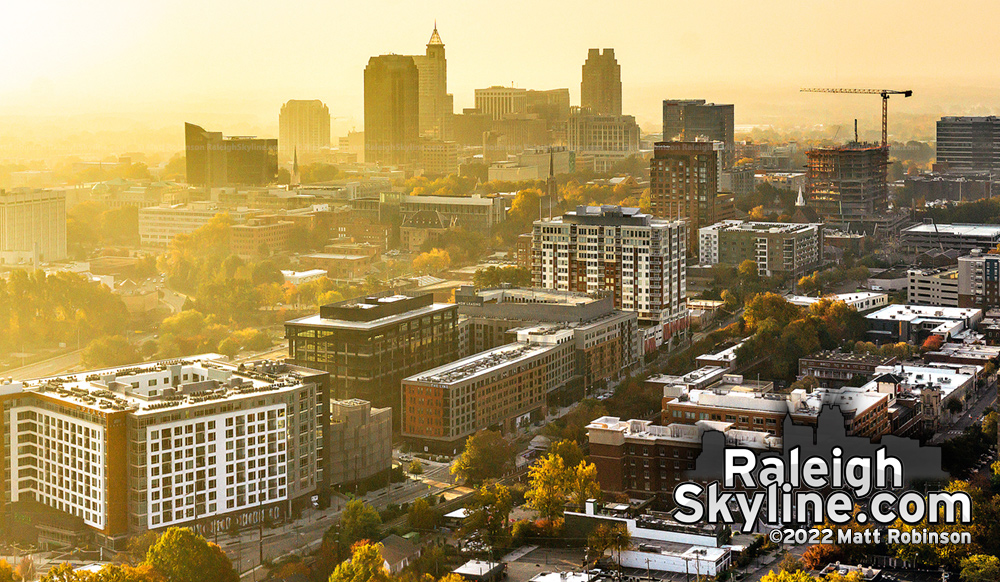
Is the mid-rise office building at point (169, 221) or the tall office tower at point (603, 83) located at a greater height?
the tall office tower at point (603, 83)

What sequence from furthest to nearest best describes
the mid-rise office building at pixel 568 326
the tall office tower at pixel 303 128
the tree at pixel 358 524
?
the tall office tower at pixel 303 128 → the mid-rise office building at pixel 568 326 → the tree at pixel 358 524

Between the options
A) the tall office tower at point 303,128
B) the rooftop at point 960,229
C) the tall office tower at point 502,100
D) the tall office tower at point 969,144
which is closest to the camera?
the rooftop at point 960,229

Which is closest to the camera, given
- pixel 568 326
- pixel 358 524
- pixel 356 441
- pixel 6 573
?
pixel 6 573

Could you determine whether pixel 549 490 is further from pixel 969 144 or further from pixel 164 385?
pixel 969 144

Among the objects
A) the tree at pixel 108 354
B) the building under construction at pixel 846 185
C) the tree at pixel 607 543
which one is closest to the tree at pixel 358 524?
the tree at pixel 607 543

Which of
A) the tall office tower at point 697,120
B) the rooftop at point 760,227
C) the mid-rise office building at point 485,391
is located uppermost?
the tall office tower at point 697,120

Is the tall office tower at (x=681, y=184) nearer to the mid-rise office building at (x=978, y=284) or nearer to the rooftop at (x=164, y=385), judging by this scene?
the mid-rise office building at (x=978, y=284)

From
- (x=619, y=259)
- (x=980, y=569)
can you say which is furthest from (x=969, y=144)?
(x=980, y=569)
